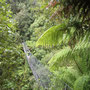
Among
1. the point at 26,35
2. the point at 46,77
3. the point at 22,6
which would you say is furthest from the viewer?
the point at 22,6

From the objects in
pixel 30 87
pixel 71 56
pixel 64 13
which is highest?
pixel 64 13

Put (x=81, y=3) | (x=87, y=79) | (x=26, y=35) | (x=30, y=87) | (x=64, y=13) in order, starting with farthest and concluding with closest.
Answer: (x=26, y=35)
(x=30, y=87)
(x=87, y=79)
(x=64, y=13)
(x=81, y=3)

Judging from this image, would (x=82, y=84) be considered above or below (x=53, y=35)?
below

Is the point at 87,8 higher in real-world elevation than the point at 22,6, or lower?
lower

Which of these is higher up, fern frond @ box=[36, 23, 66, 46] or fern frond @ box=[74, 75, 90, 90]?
fern frond @ box=[36, 23, 66, 46]

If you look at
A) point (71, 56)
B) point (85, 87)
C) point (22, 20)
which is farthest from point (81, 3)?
point (22, 20)

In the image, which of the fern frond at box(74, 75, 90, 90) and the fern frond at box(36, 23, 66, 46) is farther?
the fern frond at box(74, 75, 90, 90)

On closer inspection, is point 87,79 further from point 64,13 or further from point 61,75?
point 64,13

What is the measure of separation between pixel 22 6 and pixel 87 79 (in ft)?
25.9

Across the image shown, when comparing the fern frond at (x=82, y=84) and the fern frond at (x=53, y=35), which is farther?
the fern frond at (x=82, y=84)

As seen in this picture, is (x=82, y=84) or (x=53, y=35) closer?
(x=53, y=35)

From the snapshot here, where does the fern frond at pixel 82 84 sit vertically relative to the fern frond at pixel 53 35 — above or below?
below

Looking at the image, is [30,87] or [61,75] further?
[30,87]

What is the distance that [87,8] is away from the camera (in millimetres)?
645
